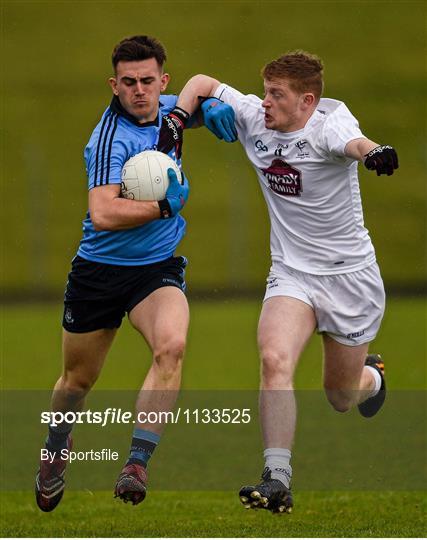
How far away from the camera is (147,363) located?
17797mm

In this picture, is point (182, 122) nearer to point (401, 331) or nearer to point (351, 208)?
point (351, 208)

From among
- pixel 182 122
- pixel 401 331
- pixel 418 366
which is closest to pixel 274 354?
pixel 182 122

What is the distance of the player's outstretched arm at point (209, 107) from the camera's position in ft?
→ 24.3

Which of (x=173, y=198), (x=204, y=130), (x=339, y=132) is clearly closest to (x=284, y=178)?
(x=339, y=132)

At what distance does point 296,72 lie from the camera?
7.16m

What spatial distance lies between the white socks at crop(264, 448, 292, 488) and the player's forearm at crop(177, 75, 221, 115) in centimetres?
221

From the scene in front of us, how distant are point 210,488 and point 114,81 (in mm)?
3953

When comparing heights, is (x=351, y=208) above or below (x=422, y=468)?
above

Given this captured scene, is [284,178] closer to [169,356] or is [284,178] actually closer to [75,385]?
[169,356]

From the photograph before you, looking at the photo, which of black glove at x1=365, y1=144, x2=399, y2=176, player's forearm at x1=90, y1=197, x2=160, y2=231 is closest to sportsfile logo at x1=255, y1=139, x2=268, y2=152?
player's forearm at x1=90, y1=197, x2=160, y2=231

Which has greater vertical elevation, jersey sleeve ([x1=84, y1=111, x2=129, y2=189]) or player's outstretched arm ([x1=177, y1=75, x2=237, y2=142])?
player's outstretched arm ([x1=177, y1=75, x2=237, y2=142])

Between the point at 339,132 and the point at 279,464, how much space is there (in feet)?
6.37

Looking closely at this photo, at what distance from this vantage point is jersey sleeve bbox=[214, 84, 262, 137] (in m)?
7.61

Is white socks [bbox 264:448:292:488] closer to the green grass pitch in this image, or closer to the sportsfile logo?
the green grass pitch
